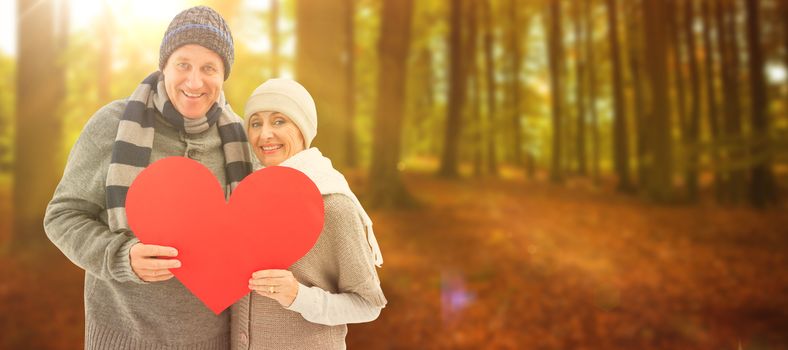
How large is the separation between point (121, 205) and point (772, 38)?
1498 cm

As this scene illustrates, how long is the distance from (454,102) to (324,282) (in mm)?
11501

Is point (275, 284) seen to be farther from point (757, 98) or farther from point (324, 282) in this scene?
point (757, 98)

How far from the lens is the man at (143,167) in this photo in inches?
54.7

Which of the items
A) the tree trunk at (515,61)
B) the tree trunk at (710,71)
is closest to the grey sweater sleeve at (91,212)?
the tree trunk at (515,61)

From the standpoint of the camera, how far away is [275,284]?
1301 millimetres

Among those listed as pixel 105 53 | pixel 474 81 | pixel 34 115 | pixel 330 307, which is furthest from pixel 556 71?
pixel 330 307

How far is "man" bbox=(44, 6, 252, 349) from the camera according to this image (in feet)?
4.56

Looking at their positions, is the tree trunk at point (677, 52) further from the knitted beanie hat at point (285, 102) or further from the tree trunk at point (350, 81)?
the knitted beanie hat at point (285, 102)

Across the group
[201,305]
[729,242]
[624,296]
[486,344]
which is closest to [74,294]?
[486,344]

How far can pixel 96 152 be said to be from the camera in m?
1.47

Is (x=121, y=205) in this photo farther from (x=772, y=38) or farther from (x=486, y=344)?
(x=772, y=38)

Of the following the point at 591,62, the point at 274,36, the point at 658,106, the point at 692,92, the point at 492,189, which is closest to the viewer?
the point at 658,106

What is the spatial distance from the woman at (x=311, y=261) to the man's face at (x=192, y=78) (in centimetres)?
13

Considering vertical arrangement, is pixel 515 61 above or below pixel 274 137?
above
